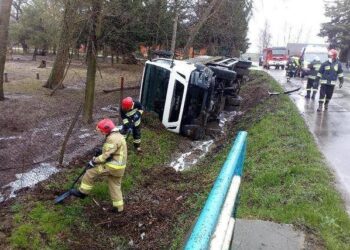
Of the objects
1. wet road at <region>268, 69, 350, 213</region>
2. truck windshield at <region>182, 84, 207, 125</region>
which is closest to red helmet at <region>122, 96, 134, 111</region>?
truck windshield at <region>182, 84, 207, 125</region>

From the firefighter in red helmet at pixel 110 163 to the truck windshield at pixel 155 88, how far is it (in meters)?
5.00

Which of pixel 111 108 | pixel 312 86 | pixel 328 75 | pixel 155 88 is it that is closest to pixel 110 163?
pixel 155 88

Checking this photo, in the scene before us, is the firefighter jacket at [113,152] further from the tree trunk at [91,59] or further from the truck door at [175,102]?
the tree trunk at [91,59]

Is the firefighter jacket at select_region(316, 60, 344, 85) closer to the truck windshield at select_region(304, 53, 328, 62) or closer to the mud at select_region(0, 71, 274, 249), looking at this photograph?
the mud at select_region(0, 71, 274, 249)

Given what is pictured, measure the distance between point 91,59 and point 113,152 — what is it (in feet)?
18.6

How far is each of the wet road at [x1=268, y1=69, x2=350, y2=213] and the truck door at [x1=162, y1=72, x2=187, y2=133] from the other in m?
3.30

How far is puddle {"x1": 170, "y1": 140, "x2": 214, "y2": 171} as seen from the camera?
9305 mm

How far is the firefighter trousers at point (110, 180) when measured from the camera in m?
6.12

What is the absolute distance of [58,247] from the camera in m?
5.30

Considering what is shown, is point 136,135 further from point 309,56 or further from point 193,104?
point 309,56

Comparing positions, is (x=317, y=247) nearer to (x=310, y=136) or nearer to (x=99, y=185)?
(x=99, y=185)

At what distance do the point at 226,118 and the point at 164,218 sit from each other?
9.21 m

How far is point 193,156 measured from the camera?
33.0 ft

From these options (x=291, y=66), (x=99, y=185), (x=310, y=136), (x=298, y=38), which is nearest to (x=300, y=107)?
(x=310, y=136)
